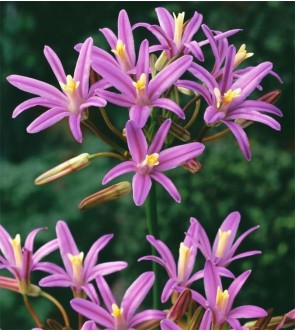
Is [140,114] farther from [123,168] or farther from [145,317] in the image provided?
[145,317]

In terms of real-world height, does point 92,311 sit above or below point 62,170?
below

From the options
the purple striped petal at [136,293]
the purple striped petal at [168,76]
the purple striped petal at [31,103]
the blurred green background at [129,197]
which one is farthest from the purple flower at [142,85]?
the blurred green background at [129,197]

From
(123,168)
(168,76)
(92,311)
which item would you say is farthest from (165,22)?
(92,311)

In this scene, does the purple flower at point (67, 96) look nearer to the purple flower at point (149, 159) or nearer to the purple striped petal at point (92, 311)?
the purple flower at point (149, 159)

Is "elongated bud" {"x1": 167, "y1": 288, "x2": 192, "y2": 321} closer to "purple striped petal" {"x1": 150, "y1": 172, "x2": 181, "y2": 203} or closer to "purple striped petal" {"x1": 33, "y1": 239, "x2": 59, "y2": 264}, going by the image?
"purple striped petal" {"x1": 150, "y1": 172, "x2": 181, "y2": 203}

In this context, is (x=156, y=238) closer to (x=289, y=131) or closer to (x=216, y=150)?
(x=216, y=150)

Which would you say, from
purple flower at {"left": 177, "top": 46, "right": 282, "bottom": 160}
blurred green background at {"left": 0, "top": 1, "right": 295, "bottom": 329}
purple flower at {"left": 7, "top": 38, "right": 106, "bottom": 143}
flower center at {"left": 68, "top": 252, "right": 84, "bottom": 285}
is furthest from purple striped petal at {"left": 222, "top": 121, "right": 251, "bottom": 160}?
blurred green background at {"left": 0, "top": 1, "right": 295, "bottom": 329}

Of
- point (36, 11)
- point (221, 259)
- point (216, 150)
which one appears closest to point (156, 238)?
point (221, 259)
